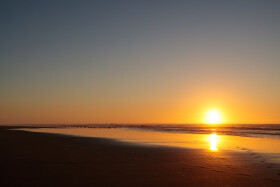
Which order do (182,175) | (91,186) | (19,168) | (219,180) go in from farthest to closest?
(19,168), (182,175), (219,180), (91,186)

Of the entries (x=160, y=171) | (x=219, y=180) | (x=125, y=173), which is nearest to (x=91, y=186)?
(x=125, y=173)

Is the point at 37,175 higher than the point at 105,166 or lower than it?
lower

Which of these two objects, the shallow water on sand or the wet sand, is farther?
the shallow water on sand

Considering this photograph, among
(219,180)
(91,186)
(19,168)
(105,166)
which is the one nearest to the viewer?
(91,186)

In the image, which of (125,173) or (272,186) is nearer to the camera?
(272,186)

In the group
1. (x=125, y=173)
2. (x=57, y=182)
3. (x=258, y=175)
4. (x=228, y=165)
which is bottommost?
(x=57, y=182)

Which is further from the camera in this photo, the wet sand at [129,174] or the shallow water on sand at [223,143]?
the shallow water on sand at [223,143]

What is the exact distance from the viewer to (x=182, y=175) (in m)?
10.8

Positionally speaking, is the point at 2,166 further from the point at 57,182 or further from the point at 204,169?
the point at 204,169

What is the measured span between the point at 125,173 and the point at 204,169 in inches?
142

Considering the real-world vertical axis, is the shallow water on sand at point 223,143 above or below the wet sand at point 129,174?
above

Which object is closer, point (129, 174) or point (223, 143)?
point (129, 174)

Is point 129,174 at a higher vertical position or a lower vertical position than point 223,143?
lower

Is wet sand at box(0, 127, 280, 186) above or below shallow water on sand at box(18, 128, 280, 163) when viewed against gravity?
below
